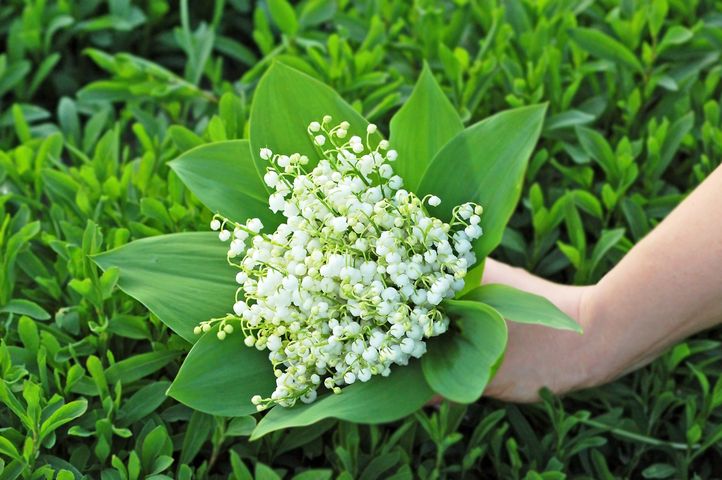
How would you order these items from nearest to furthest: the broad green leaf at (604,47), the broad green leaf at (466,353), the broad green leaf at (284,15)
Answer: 1. the broad green leaf at (466,353)
2. the broad green leaf at (604,47)
3. the broad green leaf at (284,15)

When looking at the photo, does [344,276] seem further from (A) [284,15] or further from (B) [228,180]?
(A) [284,15]

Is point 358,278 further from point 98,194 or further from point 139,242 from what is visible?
point 98,194

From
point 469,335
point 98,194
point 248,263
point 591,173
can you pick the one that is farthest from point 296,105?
point 591,173

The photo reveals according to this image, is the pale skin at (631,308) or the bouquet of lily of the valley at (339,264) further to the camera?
the pale skin at (631,308)

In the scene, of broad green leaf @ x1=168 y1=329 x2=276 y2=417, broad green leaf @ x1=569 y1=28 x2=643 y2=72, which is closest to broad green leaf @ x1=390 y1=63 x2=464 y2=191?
broad green leaf @ x1=168 y1=329 x2=276 y2=417

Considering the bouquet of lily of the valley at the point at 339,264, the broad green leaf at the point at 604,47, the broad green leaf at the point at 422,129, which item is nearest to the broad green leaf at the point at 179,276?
the bouquet of lily of the valley at the point at 339,264

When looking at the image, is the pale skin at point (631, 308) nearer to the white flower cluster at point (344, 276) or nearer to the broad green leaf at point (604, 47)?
the white flower cluster at point (344, 276)

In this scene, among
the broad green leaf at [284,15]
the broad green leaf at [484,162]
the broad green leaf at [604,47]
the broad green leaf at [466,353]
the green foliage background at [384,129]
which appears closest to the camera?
the broad green leaf at [466,353]
